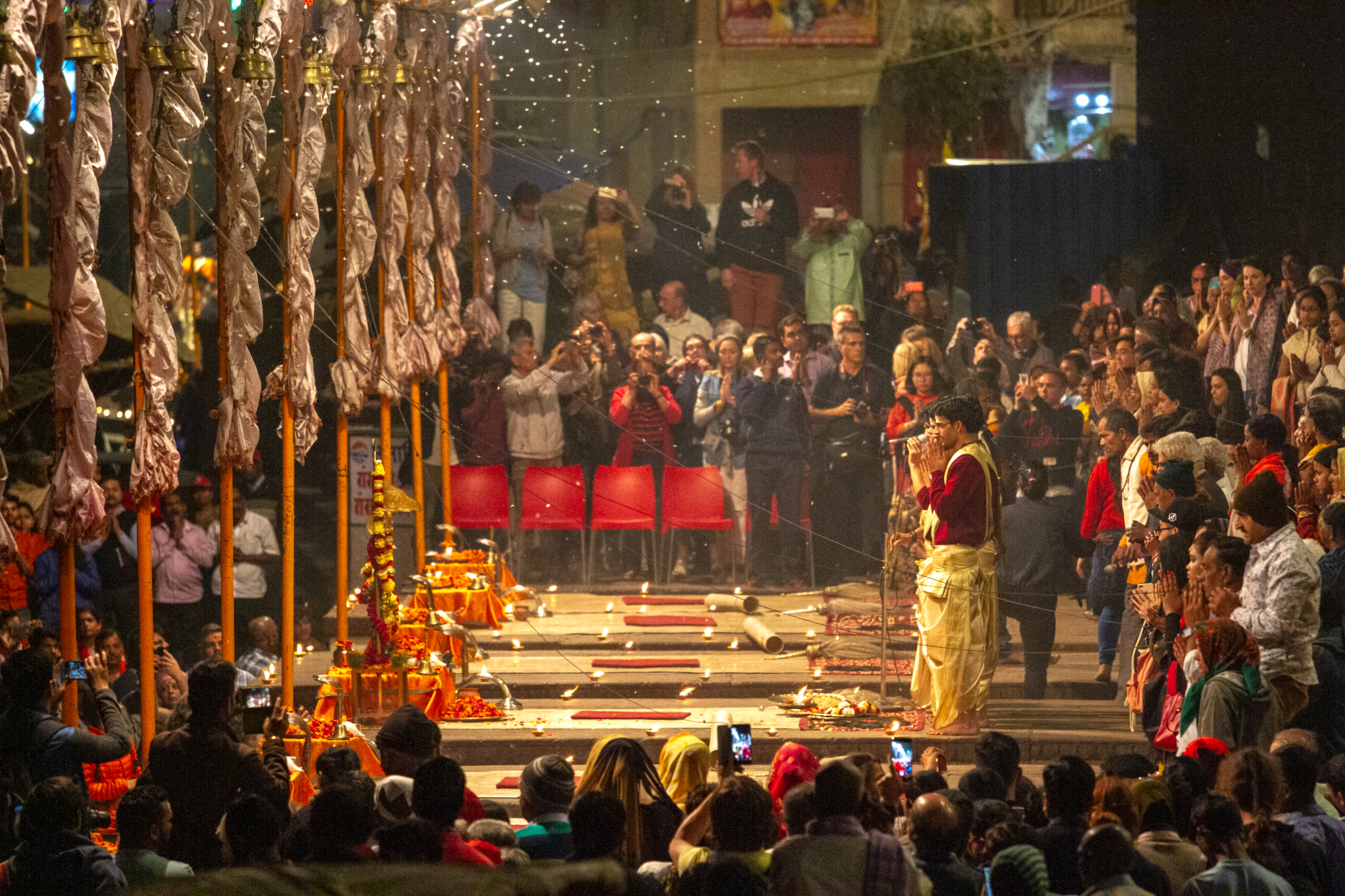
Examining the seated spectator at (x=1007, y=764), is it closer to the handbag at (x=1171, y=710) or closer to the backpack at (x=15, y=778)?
the handbag at (x=1171, y=710)

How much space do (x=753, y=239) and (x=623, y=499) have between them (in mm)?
3309

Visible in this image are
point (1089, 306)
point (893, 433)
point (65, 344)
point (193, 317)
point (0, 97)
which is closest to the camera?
point (0, 97)

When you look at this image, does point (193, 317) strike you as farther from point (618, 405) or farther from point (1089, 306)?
point (1089, 306)

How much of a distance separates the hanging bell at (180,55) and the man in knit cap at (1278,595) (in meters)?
4.90

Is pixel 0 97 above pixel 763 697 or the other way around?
above

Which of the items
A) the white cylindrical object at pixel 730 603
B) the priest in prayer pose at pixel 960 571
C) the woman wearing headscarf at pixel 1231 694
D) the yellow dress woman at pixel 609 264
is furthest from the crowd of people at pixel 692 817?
the yellow dress woman at pixel 609 264

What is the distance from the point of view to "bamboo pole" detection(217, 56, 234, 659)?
799 centimetres

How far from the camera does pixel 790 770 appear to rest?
5.55 m

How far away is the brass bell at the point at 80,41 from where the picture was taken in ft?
22.2

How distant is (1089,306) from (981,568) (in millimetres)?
4853

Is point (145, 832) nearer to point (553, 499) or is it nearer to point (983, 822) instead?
point (983, 822)

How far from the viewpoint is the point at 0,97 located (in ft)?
19.5

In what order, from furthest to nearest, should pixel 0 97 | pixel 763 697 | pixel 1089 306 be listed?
pixel 1089 306
pixel 763 697
pixel 0 97

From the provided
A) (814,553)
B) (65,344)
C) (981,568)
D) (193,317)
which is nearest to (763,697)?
(981,568)
